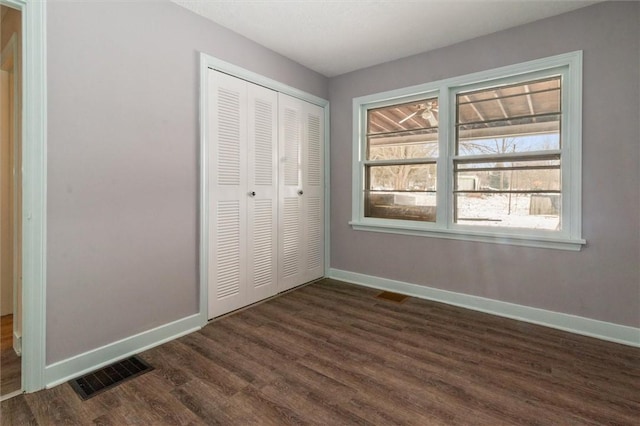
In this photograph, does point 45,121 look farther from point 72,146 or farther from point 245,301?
point 245,301

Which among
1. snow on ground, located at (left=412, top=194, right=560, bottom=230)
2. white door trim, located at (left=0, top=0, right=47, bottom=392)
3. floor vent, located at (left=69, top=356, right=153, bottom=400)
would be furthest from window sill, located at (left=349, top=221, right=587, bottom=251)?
white door trim, located at (left=0, top=0, right=47, bottom=392)

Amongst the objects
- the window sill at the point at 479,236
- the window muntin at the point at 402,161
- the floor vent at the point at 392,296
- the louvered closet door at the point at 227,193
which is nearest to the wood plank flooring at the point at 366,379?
the louvered closet door at the point at 227,193

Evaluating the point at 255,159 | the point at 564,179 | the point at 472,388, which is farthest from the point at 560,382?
the point at 255,159

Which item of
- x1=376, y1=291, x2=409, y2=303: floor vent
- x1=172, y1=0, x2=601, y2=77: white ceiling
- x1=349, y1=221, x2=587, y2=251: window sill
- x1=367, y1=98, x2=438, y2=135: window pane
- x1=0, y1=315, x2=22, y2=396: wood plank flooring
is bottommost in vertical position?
x1=0, y1=315, x2=22, y2=396: wood plank flooring

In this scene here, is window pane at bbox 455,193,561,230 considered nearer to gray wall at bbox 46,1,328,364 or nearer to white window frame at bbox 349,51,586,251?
white window frame at bbox 349,51,586,251

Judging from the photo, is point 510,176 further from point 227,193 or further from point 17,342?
point 17,342

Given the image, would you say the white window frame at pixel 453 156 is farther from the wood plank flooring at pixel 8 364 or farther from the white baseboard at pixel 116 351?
the wood plank flooring at pixel 8 364

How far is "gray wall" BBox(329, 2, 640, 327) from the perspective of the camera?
2.35 m

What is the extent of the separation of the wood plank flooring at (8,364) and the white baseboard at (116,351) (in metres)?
0.19

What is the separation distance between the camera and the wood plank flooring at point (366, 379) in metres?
1.59

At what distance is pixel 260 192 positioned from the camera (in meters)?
3.16

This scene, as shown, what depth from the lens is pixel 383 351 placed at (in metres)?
2.24

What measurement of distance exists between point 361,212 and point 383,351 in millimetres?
1887

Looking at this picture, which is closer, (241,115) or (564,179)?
(564,179)
